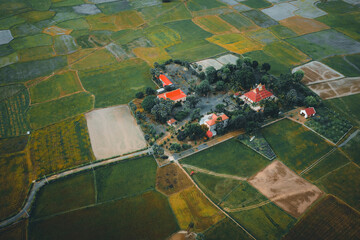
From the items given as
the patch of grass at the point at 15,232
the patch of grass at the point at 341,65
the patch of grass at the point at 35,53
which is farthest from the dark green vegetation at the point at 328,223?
the patch of grass at the point at 35,53

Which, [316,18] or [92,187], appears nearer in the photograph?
[92,187]

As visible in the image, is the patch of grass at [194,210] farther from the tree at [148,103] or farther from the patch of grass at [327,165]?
the tree at [148,103]

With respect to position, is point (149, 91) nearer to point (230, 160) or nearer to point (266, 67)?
point (230, 160)

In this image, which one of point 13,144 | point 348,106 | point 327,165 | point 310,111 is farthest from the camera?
point 348,106

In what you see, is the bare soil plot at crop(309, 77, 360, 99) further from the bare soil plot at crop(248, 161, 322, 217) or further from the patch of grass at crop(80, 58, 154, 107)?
the patch of grass at crop(80, 58, 154, 107)

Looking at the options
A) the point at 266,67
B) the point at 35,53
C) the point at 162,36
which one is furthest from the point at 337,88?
the point at 35,53

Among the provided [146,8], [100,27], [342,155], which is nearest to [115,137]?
[342,155]

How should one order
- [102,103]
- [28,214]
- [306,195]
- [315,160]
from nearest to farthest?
[28,214] < [306,195] < [315,160] < [102,103]

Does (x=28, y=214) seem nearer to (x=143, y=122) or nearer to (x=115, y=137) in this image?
(x=115, y=137)

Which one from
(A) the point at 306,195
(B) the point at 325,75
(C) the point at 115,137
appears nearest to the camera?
(A) the point at 306,195
